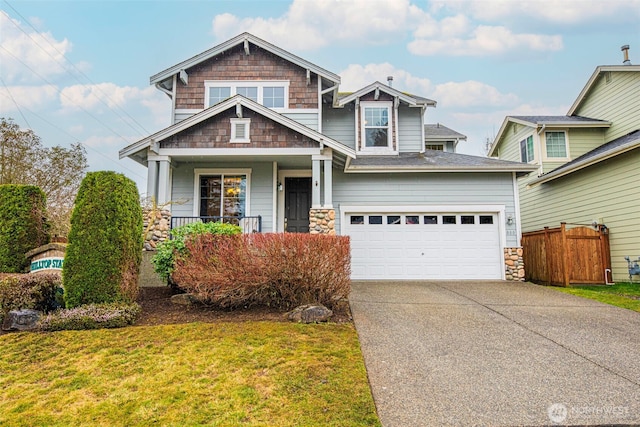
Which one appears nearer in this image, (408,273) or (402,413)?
(402,413)

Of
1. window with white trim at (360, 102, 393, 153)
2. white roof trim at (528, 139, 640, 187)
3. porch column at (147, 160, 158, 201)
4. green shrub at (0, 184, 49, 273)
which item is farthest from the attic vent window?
white roof trim at (528, 139, 640, 187)

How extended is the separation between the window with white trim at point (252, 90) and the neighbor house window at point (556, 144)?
10.5 meters

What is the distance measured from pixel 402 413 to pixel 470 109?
82.6 feet

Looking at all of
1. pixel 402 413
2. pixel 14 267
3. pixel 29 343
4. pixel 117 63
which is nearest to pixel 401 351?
pixel 402 413

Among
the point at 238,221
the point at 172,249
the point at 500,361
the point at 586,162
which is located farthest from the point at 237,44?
the point at 500,361

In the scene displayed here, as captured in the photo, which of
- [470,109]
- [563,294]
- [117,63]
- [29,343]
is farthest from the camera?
[470,109]

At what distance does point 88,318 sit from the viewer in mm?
5316

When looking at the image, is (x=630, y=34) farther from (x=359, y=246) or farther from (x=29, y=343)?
(x=29, y=343)

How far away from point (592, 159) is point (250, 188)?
33.6 ft

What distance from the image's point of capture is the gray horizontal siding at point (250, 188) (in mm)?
11133

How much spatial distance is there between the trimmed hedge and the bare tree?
1091 cm

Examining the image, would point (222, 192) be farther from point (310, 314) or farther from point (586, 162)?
point (586, 162)

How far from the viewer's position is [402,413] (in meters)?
3.10

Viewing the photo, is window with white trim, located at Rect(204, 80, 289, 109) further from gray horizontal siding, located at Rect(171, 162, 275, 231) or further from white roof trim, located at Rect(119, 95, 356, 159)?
white roof trim, located at Rect(119, 95, 356, 159)
